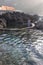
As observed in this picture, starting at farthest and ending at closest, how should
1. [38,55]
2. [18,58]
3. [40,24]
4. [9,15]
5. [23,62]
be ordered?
[9,15] < [40,24] < [38,55] < [18,58] < [23,62]

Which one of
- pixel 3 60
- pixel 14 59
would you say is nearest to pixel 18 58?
pixel 14 59

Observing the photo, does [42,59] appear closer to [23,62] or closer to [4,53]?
[23,62]

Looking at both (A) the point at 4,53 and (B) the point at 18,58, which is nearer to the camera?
(B) the point at 18,58

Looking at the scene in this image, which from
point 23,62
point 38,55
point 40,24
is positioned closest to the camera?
point 23,62

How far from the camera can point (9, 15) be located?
51750 millimetres

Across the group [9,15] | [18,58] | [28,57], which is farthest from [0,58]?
[9,15]

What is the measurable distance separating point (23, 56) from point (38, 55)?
1.03m

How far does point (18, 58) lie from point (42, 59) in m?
1.41

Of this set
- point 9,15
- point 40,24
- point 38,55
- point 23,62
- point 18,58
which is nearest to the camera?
point 23,62

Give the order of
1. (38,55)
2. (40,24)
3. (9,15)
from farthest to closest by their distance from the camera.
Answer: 1. (9,15)
2. (40,24)
3. (38,55)

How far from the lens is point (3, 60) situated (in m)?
9.80

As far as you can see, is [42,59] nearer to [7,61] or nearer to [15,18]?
[7,61]

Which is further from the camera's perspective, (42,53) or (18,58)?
(42,53)

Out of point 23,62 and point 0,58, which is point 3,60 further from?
point 23,62
